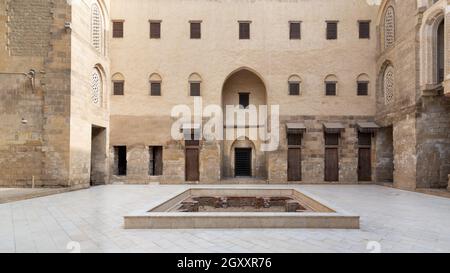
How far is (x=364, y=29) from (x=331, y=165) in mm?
7866

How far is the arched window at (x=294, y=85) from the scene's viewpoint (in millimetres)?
16800

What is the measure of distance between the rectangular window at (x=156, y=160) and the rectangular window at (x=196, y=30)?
660 centimetres

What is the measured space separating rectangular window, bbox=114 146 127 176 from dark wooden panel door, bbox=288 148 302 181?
9330mm

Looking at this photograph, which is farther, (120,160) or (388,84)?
(120,160)

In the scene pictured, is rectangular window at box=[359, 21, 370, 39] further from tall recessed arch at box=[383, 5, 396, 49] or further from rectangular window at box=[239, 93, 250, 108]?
rectangular window at box=[239, 93, 250, 108]

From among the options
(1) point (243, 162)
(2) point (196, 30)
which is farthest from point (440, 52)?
(2) point (196, 30)

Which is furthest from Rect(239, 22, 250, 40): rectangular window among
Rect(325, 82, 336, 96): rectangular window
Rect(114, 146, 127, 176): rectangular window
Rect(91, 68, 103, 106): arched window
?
Rect(114, 146, 127, 176): rectangular window

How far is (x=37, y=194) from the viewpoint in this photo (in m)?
10.6

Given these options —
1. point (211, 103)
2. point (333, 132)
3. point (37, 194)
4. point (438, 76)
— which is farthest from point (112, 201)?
point (438, 76)

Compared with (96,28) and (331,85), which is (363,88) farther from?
(96,28)

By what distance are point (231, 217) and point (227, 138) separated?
1239 cm

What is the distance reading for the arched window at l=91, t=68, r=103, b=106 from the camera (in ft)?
48.7

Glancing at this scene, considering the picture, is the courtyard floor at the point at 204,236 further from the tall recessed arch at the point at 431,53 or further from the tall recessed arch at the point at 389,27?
the tall recessed arch at the point at 389,27

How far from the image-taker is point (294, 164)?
16.6 m
